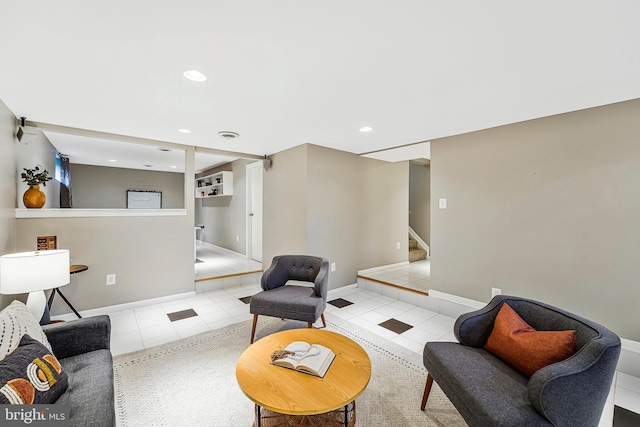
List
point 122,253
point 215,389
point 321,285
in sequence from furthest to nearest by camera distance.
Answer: point 122,253 → point 321,285 → point 215,389

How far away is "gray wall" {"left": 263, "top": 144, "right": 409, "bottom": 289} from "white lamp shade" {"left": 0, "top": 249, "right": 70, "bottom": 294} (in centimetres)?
252

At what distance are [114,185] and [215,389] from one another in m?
6.49

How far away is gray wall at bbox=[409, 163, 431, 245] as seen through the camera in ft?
20.9

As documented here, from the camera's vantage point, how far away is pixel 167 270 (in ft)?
12.6

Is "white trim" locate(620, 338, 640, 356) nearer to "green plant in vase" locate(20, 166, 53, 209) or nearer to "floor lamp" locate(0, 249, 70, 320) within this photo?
"floor lamp" locate(0, 249, 70, 320)

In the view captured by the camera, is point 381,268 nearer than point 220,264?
Yes

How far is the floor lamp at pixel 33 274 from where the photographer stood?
1.83 meters

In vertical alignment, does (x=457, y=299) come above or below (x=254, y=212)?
below

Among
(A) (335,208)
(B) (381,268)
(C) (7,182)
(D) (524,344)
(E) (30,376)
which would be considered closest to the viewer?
(E) (30,376)

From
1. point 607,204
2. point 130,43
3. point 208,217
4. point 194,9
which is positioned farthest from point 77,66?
point 208,217

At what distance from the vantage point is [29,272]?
1877 millimetres

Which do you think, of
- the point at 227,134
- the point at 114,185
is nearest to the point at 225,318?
the point at 227,134

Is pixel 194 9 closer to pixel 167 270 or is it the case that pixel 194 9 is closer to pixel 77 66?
pixel 77 66

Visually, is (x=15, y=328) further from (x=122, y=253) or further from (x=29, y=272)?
(x=122, y=253)
